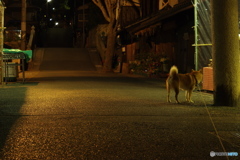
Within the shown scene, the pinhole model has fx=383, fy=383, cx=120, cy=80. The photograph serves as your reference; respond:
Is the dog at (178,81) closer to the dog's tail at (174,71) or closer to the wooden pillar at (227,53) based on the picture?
the dog's tail at (174,71)

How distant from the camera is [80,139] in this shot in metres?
6.00

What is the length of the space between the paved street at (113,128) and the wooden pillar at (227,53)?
1.60ft

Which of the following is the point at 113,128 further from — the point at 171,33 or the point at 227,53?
the point at 171,33

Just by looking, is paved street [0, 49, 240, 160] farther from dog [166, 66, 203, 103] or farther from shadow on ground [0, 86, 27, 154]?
dog [166, 66, 203, 103]

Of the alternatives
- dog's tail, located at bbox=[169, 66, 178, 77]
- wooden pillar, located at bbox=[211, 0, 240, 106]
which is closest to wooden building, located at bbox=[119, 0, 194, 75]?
wooden pillar, located at bbox=[211, 0, 240, 106]

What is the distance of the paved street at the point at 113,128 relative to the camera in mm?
5234

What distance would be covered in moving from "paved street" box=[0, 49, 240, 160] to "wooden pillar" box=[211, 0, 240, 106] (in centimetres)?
49

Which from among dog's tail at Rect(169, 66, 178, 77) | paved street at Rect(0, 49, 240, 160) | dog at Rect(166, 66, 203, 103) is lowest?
paved street at Rect(0, 49, 240, 160)

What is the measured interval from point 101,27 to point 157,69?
20.5 m

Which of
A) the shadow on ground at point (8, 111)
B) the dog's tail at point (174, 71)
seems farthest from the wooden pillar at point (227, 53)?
the shadow on ground at point (8, 111)

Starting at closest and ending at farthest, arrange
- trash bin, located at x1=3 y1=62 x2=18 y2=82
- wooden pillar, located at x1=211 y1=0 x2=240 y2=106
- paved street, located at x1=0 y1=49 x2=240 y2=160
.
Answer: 1. paved street, located at x1=0 y1=49 x2=240 y2=160
2. wooden pillar, located at x1=211 y1=0 x2=240 y2=106
3. trash bin, located at x1=3 y1=62 x2=18 y2=82

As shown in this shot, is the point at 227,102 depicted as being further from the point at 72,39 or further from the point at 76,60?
the point at 72,39

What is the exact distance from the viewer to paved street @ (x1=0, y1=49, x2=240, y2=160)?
5.23m

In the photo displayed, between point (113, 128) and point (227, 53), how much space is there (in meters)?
4.29
